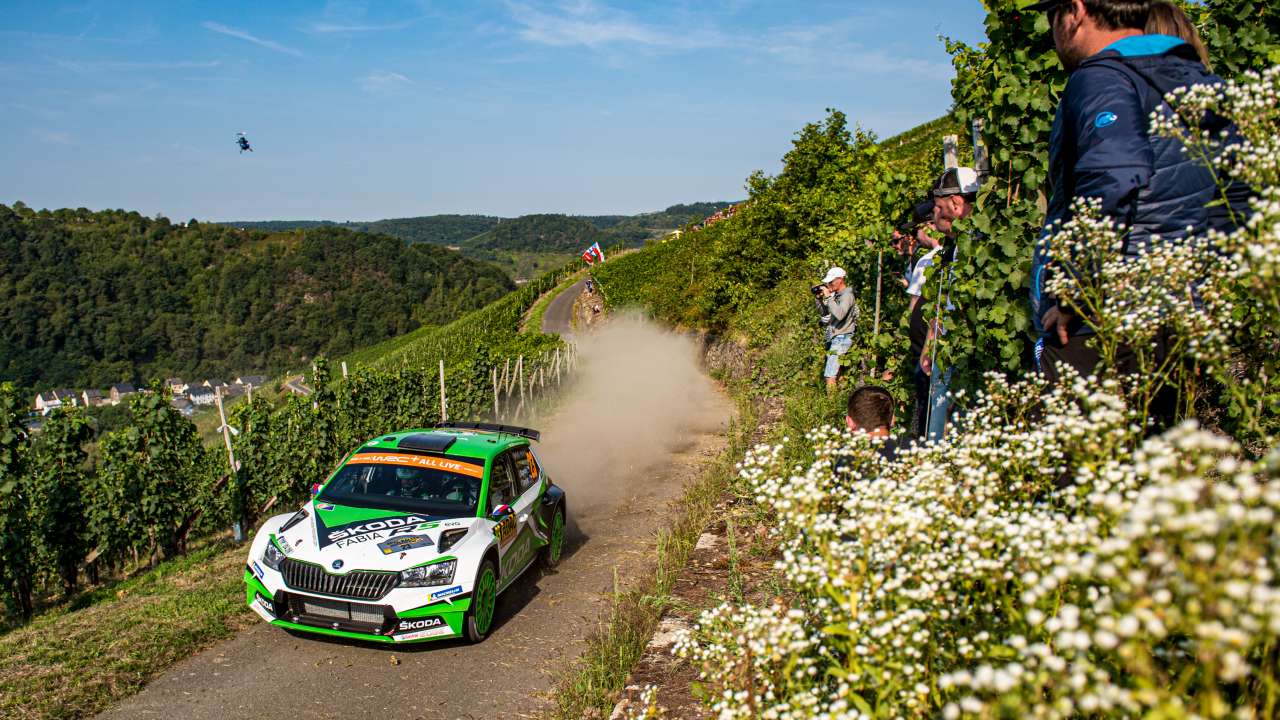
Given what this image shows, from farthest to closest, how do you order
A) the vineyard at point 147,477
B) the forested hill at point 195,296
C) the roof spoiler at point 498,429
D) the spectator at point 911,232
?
the forested hill at point 195,296 < the vineyard at point 147,477 < the roof spoiler at point 498,429 < the spectator at point 911,232

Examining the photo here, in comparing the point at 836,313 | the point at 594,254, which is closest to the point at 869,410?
the point at 836,313

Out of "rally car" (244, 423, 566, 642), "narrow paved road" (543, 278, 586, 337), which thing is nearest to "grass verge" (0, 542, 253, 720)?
"rally car" (244, 423, 566, 642)

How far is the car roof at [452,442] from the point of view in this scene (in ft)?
29.2

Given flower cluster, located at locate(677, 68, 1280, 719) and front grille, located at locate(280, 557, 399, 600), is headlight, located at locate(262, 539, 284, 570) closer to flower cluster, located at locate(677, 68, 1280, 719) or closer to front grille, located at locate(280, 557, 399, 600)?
front grille, located at locate(280, 557, 399, 600)

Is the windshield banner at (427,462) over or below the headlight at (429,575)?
over

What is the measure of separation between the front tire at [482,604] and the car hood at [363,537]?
445 mm

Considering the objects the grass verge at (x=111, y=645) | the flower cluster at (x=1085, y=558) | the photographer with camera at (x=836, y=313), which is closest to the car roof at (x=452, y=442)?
the grass verge at (x=111, y=645)

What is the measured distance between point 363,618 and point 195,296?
599 feet

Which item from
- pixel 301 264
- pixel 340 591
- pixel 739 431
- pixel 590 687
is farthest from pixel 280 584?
pixel 301 264

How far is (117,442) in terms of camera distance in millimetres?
14680

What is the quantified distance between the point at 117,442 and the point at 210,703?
10386mm

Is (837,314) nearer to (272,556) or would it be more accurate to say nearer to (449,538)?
(449,538)

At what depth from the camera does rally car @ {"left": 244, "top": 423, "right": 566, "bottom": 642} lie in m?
7.01

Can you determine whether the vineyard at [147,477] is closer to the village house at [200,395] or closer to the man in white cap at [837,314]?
the man in white cap at [837,314]
